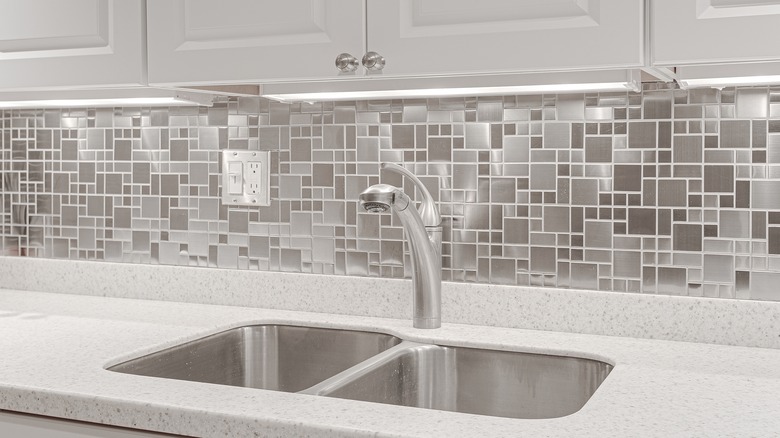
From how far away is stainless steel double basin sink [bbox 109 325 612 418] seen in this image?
1.50 m

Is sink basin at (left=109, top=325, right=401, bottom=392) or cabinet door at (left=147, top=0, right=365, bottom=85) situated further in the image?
sink basin at (left=109, top=325, right=401, bottom=392)

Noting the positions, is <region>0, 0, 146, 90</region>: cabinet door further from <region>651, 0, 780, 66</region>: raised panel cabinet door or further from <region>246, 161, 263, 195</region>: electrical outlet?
<region>651, 0, 780, 66</region>: raised panel cabinet door

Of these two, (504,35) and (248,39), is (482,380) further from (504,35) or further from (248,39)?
(248,39)

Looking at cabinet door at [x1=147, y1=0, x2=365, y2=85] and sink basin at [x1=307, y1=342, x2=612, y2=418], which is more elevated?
cabinet door at [x1=147, y1=0, x2=365, y2=85]

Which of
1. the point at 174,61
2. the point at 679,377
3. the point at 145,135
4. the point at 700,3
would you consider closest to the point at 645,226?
the point at 679,377

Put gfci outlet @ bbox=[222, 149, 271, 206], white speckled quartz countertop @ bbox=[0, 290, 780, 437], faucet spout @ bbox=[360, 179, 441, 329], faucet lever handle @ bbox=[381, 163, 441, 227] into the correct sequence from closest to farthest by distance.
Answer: white speckled quartz countertop @ bbox=[0, 290, 780, 437], faucet spout @ bbox=[360, 179, 441, 329], faucet lever handle @ bbox=[381, 163, 441, 227], gfci outlet @ bbox=[222, 149, 271, 206]

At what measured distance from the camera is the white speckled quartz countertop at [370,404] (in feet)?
3.57

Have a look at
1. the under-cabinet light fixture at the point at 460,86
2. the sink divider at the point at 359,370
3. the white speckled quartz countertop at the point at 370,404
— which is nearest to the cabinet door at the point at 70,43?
the under-cabinet light fixture at the point at 460,86

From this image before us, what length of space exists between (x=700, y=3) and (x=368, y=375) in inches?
31.8

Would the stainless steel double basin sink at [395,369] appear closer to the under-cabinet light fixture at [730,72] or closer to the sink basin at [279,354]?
the sink basin at [279,354]

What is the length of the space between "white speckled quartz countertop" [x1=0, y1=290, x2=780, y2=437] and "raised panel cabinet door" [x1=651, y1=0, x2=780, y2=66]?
499 mm

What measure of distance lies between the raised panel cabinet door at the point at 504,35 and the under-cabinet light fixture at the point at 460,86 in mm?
92

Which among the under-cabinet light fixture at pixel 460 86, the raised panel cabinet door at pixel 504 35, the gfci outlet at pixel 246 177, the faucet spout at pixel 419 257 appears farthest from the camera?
the gfci outlet at pixel 246 177

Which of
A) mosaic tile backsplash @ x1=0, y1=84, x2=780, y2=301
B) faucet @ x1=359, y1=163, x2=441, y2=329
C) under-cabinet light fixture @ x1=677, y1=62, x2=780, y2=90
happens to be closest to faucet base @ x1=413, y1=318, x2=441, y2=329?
faucet @ x1=359, y1=163, x2=441, y2=329
